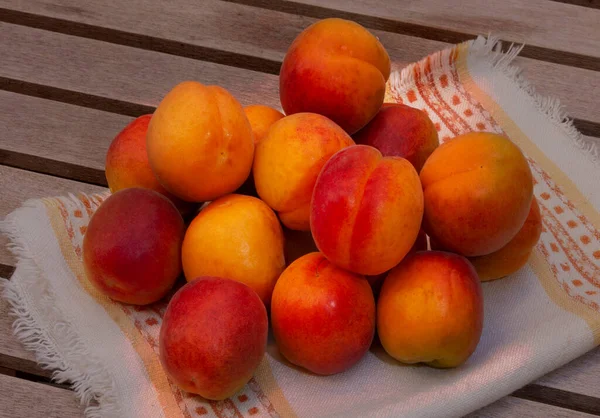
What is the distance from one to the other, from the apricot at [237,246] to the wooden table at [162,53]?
24cm

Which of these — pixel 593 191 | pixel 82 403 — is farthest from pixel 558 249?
pixel 82 403

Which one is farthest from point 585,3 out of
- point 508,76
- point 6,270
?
point 6,270

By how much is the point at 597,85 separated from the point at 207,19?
0.56 m

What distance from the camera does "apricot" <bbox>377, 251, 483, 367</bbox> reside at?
0.76 meters

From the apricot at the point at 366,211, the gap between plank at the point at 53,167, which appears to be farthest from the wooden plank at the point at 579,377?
the gap between plank at the point at 53,167

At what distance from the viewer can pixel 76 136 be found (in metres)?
1.06

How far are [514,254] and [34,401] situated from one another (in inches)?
19.5

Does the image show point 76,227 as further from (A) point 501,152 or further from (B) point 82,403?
(A) point 501,152

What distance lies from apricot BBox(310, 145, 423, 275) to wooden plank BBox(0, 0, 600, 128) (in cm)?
43

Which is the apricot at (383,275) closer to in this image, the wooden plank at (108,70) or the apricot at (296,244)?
the apricot at (296,244)

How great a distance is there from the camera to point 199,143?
80cm

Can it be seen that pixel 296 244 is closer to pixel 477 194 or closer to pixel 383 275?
pixel 383 275

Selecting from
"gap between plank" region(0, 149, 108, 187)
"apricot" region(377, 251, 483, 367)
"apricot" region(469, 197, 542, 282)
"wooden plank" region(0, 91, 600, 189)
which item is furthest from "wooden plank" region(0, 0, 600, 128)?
"apricot" region(377, 251, 483, 367)

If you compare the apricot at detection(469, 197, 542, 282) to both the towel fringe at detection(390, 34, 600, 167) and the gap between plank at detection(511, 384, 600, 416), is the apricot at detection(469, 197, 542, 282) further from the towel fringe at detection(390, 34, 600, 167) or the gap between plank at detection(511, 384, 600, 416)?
the towel fringe at detection(390, 34, 600, 167)
